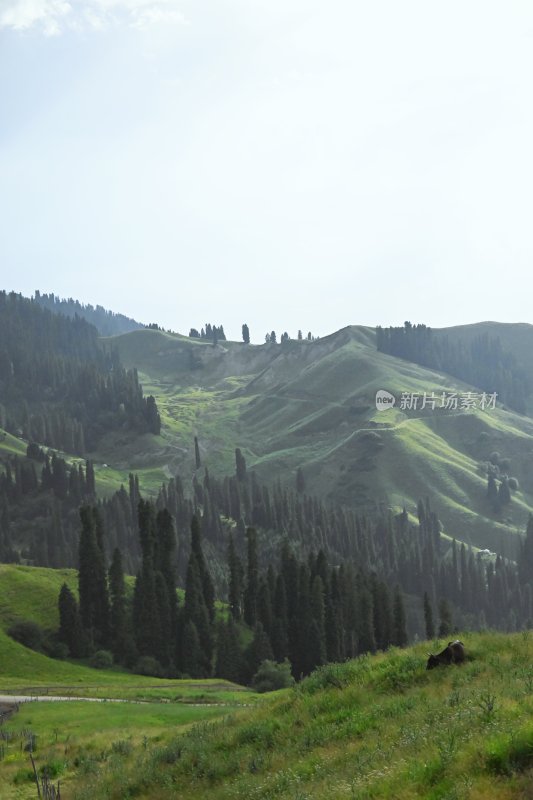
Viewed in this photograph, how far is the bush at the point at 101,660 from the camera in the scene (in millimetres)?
107131

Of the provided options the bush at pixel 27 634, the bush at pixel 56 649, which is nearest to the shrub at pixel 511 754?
the bush at pixel 27 634

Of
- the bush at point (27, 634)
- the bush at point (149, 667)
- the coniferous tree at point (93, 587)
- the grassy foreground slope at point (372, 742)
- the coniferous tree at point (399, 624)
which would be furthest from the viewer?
the coniferous tree at point (399, 624)

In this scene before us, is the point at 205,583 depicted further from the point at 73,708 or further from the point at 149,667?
the point at 73,708

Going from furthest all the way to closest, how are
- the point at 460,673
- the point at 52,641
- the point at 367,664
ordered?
1. the point at 52,641
2. the point at 367,664
3. the point at 460,673

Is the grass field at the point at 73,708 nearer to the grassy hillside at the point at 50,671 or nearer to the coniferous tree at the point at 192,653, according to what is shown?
the grassy hillside at the point at 50,671

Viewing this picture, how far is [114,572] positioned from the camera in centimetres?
12694

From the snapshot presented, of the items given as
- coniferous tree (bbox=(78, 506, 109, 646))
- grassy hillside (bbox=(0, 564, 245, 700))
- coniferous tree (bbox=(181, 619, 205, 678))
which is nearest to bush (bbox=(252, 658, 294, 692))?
grassy hillside (bbox=(0, 564, 245, 700))

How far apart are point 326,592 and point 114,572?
3681 centimetres

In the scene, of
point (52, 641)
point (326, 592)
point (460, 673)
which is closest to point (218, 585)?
point (326, 592)

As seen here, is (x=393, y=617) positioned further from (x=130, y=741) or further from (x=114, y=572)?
(x=130, y=741)

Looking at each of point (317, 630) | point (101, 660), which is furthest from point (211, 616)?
point (101, 660)

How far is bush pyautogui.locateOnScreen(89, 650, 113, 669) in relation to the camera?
107131 mm

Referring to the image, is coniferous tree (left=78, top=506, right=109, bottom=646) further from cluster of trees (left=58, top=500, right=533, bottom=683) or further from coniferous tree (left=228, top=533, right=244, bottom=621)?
coniferous tree (left=228, top=533, right=244, bottom=621)

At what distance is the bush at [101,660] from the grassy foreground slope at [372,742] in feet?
257
